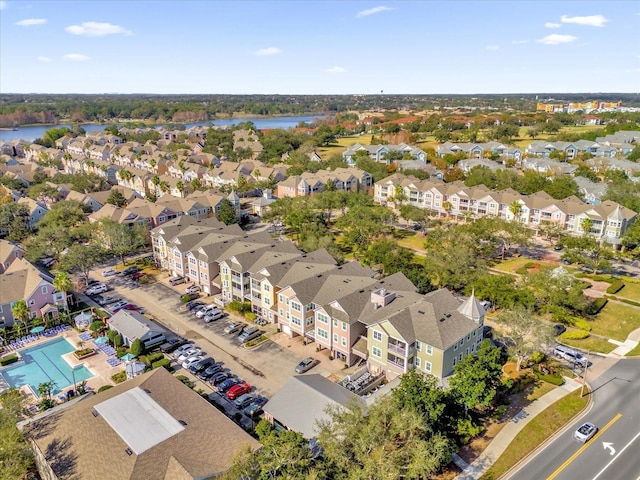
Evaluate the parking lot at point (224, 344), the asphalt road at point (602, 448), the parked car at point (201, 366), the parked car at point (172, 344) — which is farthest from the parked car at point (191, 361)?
the asphalt road at point (602, 448)

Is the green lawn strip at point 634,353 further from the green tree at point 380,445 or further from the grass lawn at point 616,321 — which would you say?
the green tree at point 380,445

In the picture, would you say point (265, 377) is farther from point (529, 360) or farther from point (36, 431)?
point (529, 360)

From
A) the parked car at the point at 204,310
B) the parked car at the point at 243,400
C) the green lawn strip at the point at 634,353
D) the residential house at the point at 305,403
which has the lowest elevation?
the green lawn strip at the point at 634,353

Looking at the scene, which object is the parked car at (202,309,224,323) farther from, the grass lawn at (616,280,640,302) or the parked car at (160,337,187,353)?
the grass lawn at (616,280,640,302)

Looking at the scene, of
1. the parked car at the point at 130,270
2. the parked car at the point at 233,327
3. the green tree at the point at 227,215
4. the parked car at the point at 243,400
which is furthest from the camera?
the green tree at the point at 227,215

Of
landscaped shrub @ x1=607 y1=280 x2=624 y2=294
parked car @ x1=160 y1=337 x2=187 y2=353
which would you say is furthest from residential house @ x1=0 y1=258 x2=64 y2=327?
landscaped shrub @ x1=607 y1=280 x2=624 y2=294

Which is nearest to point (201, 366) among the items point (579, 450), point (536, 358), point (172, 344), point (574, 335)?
point (172, 344)

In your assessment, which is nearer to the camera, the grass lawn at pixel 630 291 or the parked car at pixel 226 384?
the parked car at pixel 226 384

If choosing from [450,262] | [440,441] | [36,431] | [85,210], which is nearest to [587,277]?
[450,262]
